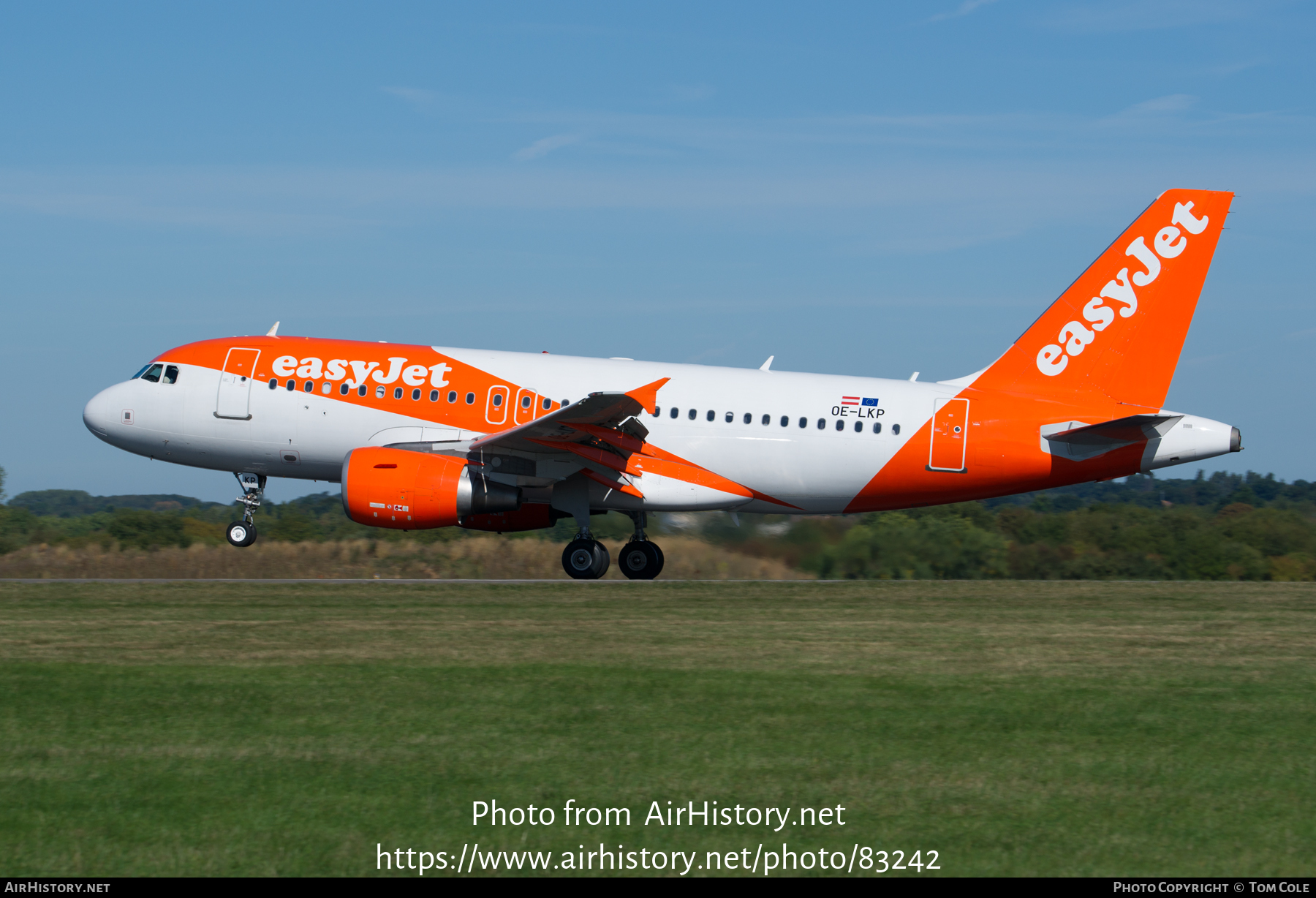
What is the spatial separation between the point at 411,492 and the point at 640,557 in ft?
17.0

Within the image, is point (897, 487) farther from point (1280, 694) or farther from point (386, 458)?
point (1280, 694)

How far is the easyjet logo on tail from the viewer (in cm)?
2338

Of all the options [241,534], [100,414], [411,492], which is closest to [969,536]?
[411,492]

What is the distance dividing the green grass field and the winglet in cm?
770

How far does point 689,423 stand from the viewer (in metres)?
24.3

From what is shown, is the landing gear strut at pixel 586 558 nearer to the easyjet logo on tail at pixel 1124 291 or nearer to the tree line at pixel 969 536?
the tree line at pixel 969 536

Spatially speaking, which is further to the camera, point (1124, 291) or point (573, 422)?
point (1124, 291)

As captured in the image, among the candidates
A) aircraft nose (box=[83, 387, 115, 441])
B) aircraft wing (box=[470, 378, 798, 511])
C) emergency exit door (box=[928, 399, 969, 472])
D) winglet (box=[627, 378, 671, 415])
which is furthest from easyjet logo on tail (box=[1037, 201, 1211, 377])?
aircraft nose (box=[83, 387, 115, 441])

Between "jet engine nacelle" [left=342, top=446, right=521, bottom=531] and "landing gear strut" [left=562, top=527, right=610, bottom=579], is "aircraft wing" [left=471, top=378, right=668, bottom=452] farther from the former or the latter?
"landing gear strut" [left=562, top=527, right=610, bottom=579]

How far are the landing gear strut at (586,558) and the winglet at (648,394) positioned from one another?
263cm

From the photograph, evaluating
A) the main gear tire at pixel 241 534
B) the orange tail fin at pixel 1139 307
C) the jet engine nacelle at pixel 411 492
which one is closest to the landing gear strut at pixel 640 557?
the jet engine nacelle at pixel 411 492

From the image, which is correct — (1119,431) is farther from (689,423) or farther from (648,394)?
(648,394)
